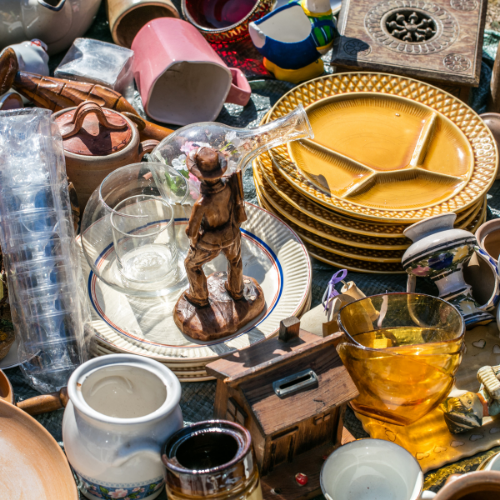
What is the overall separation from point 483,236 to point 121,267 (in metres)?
0.79

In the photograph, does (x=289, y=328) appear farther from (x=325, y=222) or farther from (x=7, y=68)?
(x=7, y=68)

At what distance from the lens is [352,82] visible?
162 centimetres

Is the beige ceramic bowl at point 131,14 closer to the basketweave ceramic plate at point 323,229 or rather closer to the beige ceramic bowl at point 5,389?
the basketweave ceramic plate at point 323,229

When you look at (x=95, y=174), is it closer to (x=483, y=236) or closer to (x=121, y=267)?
(x=121, y=267)

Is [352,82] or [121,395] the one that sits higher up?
[352,82]

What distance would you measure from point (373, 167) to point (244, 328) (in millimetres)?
528

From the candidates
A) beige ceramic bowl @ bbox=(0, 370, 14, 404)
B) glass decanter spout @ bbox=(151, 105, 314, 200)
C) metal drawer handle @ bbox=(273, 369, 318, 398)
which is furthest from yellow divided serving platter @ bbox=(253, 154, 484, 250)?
beige ceramic bowl @ bbox=(0, 370, 14, 404)

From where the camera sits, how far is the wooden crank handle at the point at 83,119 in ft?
4.28

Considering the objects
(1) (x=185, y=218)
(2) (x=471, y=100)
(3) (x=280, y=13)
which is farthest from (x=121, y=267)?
(2) (x=471, y=100)

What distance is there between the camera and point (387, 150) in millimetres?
1480

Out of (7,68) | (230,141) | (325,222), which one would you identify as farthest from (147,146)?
(325,222)

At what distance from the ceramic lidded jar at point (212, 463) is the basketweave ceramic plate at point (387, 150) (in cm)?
58

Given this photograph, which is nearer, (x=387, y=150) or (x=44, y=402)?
(x=44, y=402)

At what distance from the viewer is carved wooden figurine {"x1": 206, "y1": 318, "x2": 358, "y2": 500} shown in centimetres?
90
